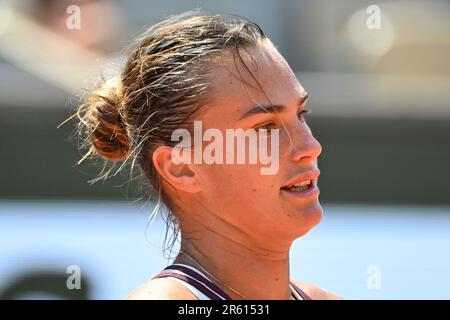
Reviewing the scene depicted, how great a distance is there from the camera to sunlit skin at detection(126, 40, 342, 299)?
1.37 metres

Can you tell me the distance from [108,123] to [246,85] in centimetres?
24

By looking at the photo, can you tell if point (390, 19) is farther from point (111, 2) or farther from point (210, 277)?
point (210, 277)

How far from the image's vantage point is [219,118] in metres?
1.38

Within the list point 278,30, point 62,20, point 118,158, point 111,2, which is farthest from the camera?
point 278,30

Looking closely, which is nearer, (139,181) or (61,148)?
(139,181)

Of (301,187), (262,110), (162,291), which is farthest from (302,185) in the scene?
(162,291)

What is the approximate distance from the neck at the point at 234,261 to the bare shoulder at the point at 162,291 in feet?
0.19

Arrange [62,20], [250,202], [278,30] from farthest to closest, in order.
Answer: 1. [278,30]
2. [62,20]
3. [250,202]

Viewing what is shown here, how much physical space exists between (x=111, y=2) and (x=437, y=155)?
149 cm

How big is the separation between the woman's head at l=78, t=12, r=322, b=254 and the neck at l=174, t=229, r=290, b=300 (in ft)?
0.06

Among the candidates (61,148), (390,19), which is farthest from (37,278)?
(390,19)

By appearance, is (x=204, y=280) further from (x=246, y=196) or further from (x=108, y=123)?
(x=108, y=123)

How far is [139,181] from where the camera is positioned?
1550 mm
